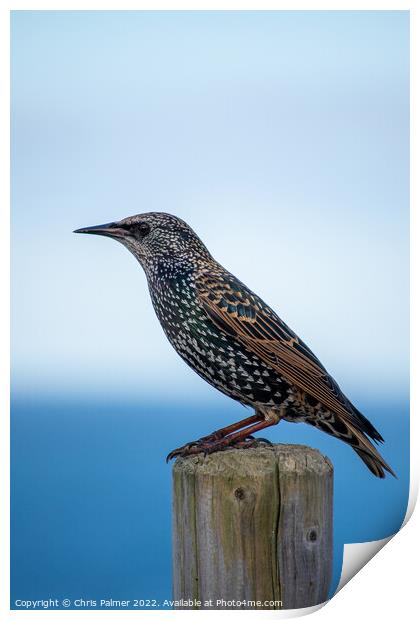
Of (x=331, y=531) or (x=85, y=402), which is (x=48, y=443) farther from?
(x=331, y=531)

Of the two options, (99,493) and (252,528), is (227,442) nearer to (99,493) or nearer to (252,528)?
(252,528)

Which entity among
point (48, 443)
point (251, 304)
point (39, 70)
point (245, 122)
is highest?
point (39, 70)

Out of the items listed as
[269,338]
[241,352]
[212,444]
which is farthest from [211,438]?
[269,338]

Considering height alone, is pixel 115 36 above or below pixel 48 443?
above

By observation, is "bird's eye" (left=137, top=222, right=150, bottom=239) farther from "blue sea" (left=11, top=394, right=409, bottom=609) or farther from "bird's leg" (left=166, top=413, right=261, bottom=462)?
"bird's leg" (left=166, top=413, right=261, bottom=462)

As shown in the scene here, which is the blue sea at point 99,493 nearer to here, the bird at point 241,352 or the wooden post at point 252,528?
the bird at point 241,352

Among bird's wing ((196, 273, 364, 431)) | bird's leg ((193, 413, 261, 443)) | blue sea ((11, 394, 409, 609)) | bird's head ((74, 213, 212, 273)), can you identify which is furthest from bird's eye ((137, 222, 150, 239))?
bird's leg ((193, 413, 261, 443))

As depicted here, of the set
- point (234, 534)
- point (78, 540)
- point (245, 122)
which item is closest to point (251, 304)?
point (245, 122)
